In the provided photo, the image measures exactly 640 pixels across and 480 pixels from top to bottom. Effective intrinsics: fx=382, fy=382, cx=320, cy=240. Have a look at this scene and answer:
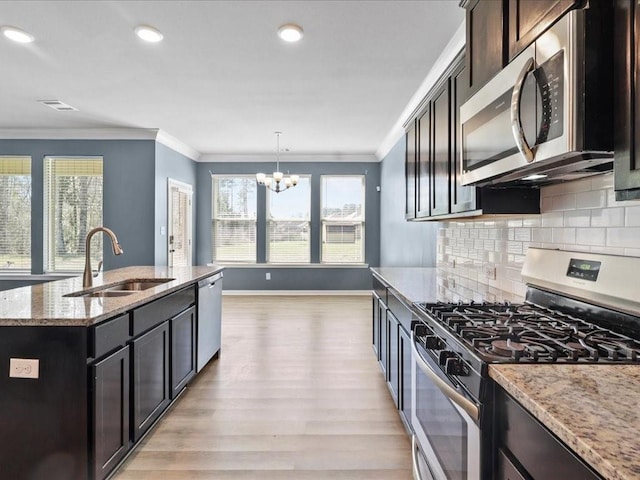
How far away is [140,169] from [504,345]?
18.5 ft

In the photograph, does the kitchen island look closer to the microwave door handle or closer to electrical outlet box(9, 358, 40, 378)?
electrical outlet box(9, 358, 40, 378)

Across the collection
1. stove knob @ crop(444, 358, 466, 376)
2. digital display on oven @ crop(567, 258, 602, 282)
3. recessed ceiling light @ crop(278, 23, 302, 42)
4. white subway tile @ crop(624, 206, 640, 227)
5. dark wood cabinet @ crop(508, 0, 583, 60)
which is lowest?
stove knob @ crop(444, 358, 466, 376)

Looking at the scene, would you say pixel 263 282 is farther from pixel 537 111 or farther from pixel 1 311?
pixel 537 111

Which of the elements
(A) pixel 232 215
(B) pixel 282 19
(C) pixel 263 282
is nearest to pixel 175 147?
(A) pixel 232 215

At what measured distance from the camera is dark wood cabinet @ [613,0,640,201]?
0.96 meters

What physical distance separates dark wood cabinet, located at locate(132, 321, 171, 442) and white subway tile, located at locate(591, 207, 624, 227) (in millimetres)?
2294

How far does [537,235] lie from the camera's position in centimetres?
193

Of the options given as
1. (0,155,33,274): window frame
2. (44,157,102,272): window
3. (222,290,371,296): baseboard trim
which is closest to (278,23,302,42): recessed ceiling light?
(44,157,102,272): window

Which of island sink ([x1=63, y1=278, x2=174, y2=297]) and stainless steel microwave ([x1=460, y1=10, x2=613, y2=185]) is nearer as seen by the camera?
stainless steel microwave ([x1=460, y1=10, x2=613, y2=185])

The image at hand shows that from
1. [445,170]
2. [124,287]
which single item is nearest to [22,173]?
[124,287]

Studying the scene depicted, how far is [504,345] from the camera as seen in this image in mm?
1160

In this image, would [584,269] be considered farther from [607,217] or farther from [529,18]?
[529,18]

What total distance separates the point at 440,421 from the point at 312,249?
6080 millimetres

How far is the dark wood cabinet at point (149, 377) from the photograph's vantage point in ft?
7.00
